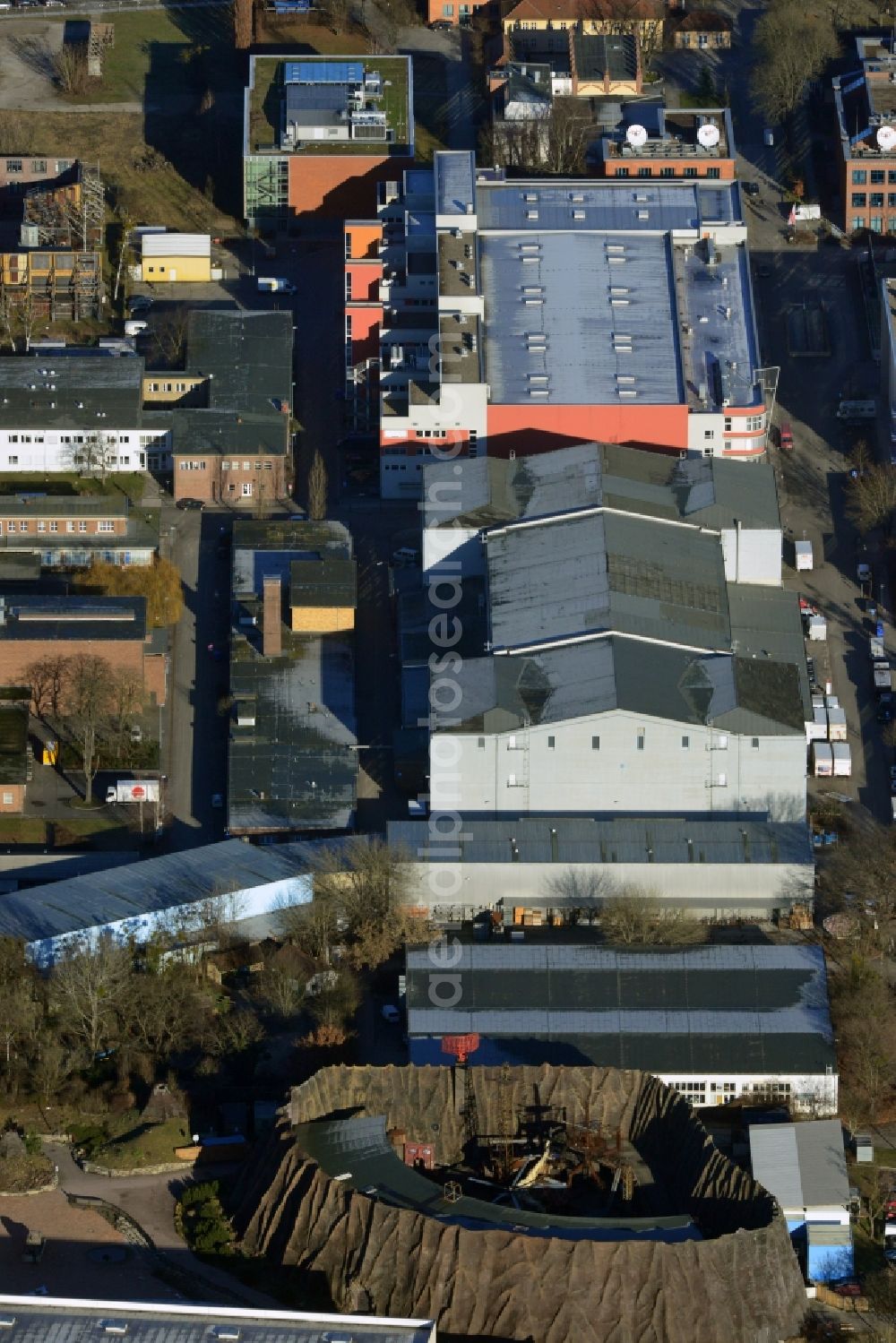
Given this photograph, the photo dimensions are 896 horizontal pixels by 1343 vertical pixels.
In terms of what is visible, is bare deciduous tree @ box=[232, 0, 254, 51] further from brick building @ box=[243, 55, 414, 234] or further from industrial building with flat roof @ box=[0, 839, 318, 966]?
industrial building with flat roof @ box=[0, 839, 318, 966]

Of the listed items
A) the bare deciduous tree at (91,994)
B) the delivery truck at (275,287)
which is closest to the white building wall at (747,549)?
the delivery truck at (275,287)

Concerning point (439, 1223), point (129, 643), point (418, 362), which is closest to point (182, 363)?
point (418, 362)

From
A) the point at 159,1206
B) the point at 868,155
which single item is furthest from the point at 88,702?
the point at 868,155

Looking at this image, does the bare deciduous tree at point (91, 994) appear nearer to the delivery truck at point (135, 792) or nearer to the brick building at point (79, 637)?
the delivery truck at point (135, 792)

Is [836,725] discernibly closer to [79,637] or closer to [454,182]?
[79,637]

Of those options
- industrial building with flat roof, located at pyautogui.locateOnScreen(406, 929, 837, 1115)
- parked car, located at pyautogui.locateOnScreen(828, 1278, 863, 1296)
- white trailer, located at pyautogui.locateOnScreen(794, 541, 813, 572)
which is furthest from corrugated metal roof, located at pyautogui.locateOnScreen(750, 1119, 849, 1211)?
white trailer, located at pyautogui.locateOnScreen(794, 541, 813, 572)

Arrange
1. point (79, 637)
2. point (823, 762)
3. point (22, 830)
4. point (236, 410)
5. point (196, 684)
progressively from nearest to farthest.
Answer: point (22, 830)
point (823, 762)
point (79, 637)
point (196, 684)
point (236, 410)
